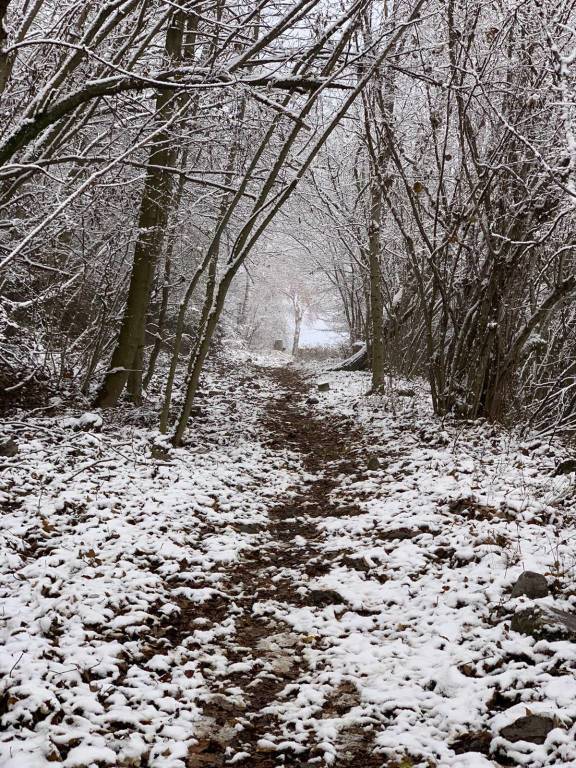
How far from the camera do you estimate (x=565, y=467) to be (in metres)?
5.77

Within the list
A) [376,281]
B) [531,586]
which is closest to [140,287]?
[376,281]

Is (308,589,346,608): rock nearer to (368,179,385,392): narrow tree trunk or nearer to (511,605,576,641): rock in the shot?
(511,605,576,641): rock

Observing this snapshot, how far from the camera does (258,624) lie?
4152mm

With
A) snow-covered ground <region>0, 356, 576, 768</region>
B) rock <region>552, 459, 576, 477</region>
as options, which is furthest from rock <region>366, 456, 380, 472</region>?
rock <region>552, 459, 576, 477</region>

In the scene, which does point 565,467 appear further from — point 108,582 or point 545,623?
point 108,582

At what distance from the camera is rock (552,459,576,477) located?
5738mm

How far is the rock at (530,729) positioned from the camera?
2680 millimetres

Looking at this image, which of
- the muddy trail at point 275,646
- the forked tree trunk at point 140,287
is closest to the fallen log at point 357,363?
the muddy trail at point 275,646

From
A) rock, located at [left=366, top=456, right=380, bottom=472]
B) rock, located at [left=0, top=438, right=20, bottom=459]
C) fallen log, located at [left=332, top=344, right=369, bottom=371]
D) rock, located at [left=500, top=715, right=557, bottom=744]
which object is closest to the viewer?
rock, located at [left=500, top=715, right=557, bottom=744]

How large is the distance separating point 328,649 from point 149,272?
6619 mm

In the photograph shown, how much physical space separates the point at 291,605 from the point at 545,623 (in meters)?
1.87

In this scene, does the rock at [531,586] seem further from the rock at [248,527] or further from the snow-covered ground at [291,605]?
the rock at [248,527]

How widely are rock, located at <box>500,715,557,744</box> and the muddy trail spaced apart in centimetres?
67

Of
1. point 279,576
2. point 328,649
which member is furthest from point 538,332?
point 328,649
